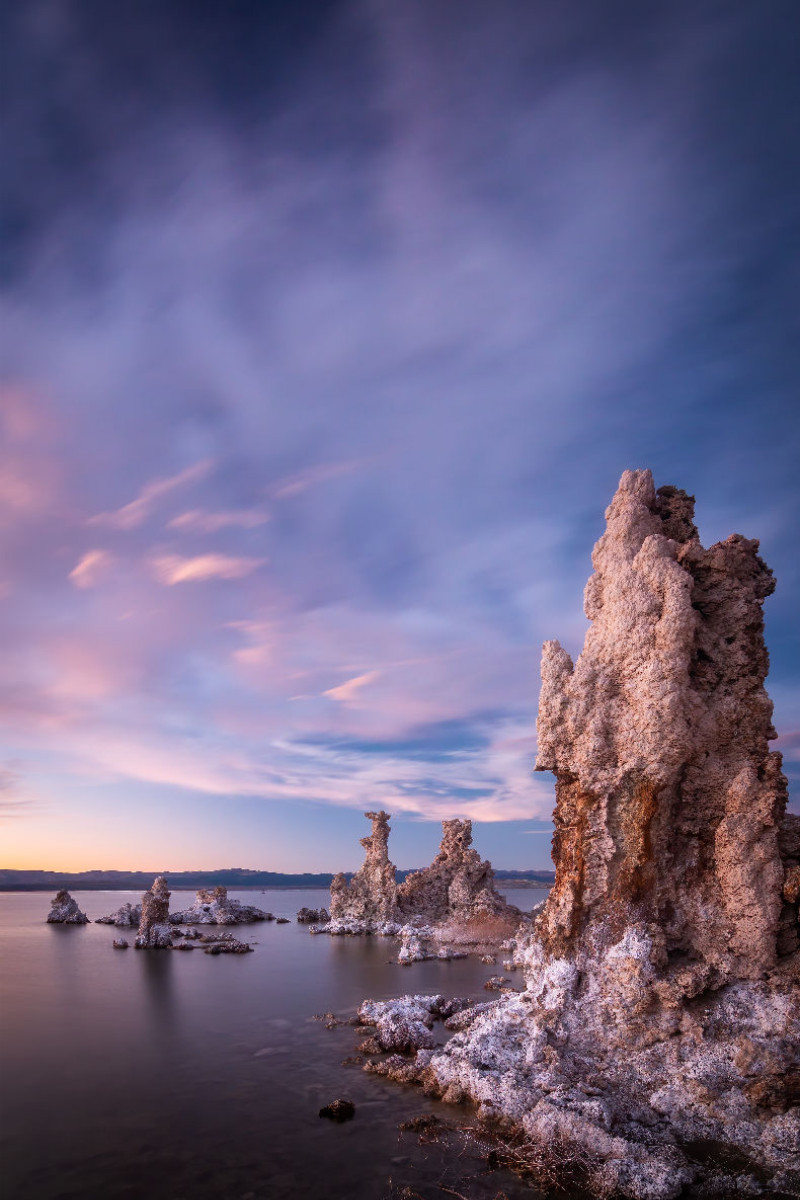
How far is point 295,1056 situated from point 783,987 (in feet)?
33.1

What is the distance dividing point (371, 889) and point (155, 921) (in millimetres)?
16427

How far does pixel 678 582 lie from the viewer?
1203 centimetres

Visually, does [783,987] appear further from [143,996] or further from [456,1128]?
[143,996]

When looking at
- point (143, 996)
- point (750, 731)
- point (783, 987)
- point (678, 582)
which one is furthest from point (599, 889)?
point (143, 996)

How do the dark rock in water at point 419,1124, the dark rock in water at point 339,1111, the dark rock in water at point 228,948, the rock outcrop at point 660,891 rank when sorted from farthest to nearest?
the dark rock in water at point 228,948
the dark rock in water at point 339,1111
the dark rock in water at point 419,1124
the rock outcrop at point 660,891

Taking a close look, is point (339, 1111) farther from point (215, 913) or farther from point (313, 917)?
point (313, 917)

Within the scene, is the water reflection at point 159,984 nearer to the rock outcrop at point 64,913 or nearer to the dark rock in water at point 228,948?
the dark rock in water at point 228,948

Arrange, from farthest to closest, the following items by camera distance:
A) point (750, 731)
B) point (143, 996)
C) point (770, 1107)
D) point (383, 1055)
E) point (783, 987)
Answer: point (143, 996)
point (383, 1055)
point (750, 731)
point (783, 987)
point (770, 1107)

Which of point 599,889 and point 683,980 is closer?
point 683,980

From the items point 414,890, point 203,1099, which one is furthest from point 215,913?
point 203,1099

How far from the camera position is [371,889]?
4934 centimetres

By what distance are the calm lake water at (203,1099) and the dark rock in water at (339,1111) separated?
0.85ft

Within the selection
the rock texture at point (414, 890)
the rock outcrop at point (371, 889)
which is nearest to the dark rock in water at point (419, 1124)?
the rock texture at point (414, 890)

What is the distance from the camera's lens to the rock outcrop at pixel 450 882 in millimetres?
45219
